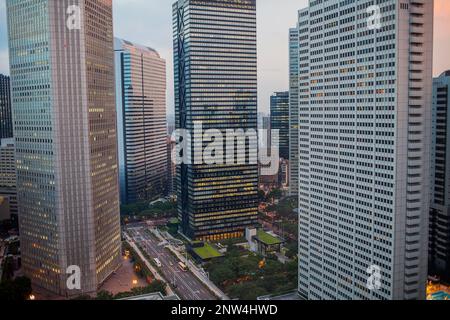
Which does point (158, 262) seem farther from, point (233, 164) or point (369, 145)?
point (369, 145)

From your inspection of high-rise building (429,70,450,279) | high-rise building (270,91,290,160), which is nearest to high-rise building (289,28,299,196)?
high-rise building (270,91,290,160)

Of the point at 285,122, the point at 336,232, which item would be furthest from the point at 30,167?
the point at 285,122

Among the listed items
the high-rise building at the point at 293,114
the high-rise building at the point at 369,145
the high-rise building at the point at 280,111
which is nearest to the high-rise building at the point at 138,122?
the high-rise building at the point at 280,111

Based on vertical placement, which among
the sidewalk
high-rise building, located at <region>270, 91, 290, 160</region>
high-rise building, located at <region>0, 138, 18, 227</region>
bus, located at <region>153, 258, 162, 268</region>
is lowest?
the sidewalk

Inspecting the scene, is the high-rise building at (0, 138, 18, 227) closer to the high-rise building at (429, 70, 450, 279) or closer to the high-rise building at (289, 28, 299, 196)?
the high-rise building at (289, 28, 299, 196)

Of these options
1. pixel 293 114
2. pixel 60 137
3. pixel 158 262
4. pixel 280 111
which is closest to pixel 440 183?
pixel 158 262
